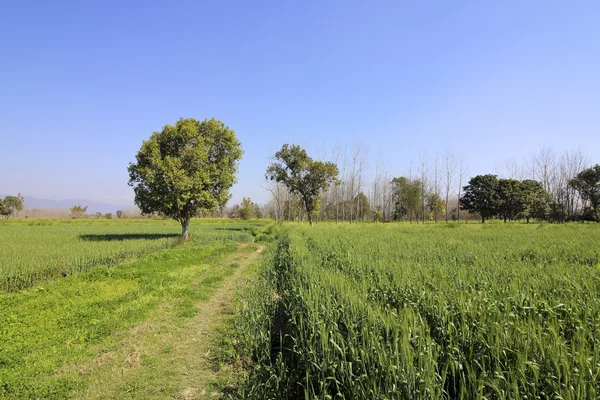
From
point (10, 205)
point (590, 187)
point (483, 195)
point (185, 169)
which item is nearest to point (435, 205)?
point (483, 195)

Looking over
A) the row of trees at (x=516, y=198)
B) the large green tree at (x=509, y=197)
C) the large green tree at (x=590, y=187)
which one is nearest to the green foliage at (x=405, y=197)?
the row of trees at (x=516, y=198)

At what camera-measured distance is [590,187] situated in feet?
145

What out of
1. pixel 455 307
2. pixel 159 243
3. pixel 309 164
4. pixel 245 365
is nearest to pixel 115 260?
pixel 159 243

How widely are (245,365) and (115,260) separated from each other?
1122 cm

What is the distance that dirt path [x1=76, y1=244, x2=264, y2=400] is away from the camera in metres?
4.21

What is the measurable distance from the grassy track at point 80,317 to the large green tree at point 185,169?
9.00m

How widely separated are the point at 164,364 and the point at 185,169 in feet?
58.4

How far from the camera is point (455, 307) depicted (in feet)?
13.5

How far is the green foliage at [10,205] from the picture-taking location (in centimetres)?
5956

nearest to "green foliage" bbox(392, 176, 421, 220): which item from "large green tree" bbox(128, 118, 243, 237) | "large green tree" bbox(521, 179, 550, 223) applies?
"large green tree" bbox(521, 179, 550, 223)

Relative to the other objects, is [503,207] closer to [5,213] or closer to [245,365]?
[245,365]

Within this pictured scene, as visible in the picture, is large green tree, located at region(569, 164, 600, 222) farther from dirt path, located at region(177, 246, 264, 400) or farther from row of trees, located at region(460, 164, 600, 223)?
dirt path, located at region(177, 246, 264, 400)

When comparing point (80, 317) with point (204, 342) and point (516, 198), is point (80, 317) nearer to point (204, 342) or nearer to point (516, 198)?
point (204, 342)

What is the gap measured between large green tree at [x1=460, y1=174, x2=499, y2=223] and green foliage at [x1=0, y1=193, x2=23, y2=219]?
93.2m
